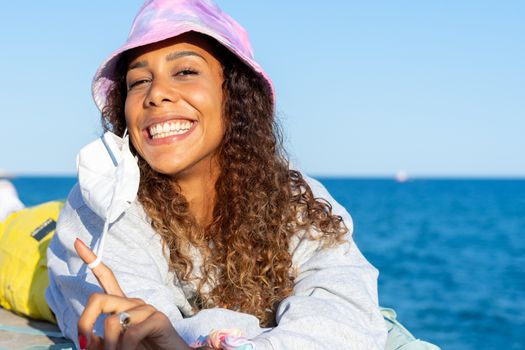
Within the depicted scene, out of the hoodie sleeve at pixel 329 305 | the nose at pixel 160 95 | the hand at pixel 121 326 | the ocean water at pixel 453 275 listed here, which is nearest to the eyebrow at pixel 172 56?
the nose at pixel 160 95

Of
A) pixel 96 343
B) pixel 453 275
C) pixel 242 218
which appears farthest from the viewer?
pixel 453 275

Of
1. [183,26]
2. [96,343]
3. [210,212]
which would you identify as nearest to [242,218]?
[210,212]

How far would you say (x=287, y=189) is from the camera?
332 centimetres

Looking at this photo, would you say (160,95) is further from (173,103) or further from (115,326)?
(115,326)

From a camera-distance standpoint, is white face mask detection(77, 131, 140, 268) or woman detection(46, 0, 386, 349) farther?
woman detection(46, 0, 386, 349)

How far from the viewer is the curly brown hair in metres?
3.17

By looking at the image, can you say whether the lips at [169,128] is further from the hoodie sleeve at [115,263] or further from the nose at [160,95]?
the hoodie sleeve at [115,263]

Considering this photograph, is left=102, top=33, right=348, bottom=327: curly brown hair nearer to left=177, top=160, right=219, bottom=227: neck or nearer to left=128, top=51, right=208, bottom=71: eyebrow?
left=177, top=160, right=219, bottom=227: neck

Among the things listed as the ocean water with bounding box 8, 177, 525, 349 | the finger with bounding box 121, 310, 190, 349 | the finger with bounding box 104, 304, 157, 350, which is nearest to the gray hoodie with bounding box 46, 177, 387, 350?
the finger with bounding box 121, 310, 190, 349

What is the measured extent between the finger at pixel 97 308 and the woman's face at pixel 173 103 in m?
0.99

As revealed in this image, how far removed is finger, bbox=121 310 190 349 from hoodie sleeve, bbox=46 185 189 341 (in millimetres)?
570

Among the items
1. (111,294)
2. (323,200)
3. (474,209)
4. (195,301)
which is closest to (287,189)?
(323,200)

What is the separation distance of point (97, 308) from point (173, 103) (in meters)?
1.11

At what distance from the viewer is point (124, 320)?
2.09 m
